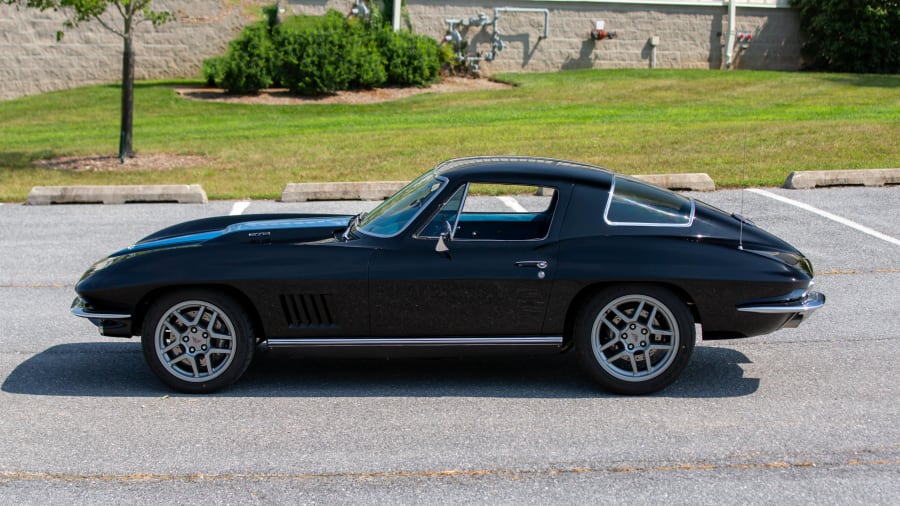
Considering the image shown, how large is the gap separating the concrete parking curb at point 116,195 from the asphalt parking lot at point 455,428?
5235mm

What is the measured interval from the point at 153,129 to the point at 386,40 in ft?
24.4

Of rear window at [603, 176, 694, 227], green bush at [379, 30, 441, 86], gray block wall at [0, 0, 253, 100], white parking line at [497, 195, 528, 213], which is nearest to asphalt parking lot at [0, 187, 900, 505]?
rear window at [603, 176, 694, 227]

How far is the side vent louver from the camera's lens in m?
6.09

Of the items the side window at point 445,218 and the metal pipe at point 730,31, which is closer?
the side window at point 445,218

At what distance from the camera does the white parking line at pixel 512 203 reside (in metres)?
12.6

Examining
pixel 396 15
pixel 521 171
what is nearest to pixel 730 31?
pixel 396 15

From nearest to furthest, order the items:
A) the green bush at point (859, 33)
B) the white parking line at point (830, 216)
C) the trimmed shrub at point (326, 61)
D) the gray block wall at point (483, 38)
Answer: the white parking line at point (830, 216) < the trimmed shrub at point (326, 61) < the gray block wall at point (483, 38) < the green bush at point (859, 33)

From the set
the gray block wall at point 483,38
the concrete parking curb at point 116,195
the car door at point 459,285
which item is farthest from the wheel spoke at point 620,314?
the gray block wall at point 483,38

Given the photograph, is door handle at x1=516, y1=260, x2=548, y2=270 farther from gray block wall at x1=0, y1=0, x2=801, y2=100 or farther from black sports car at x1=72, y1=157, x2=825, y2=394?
gray block wall at x1=0, y1=0, x2=801, y2=100

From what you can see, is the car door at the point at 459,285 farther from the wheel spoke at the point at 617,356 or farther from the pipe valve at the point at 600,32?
the pipe valve at the point at 600,32

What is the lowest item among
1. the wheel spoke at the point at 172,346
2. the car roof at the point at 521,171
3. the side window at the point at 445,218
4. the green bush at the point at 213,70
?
the wheel spoke at the point at 172,346

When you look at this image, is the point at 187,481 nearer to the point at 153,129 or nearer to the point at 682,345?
the point at 682,345

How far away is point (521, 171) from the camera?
20.8 ft

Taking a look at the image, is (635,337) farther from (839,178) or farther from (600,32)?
(600,32)
